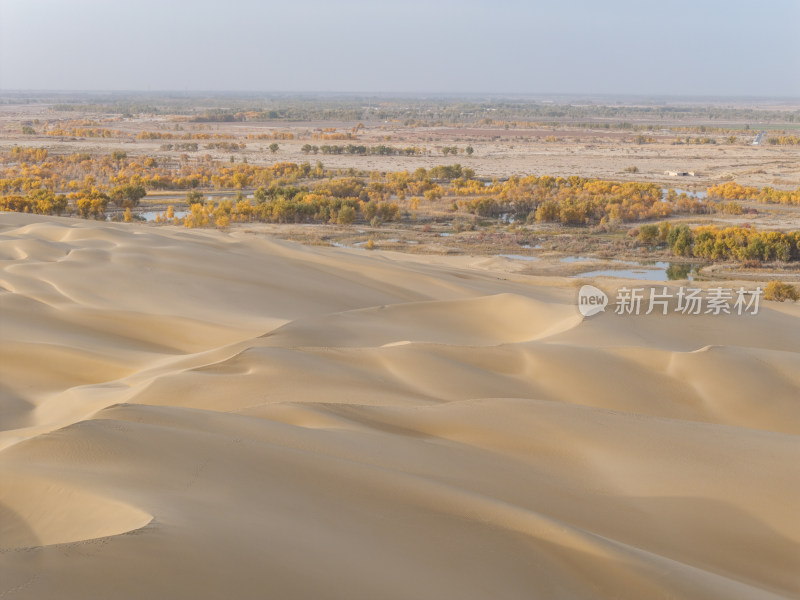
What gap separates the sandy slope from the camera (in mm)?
2703

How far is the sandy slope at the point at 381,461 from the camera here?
270 cm

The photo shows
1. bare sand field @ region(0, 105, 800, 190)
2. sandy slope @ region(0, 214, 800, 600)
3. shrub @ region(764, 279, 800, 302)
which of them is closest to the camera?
sandy slope @ region(0, 214, 800, 600)

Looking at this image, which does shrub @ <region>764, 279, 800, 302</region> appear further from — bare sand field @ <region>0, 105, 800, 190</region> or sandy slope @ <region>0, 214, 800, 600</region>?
bare sand field @ <region>0, 105, 800, 190</region>

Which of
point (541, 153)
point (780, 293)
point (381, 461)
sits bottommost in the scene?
point (780, 293)

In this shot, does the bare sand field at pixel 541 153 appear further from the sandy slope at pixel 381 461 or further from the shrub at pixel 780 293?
the sandy slope at pixel 381 461

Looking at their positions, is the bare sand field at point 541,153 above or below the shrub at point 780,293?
above

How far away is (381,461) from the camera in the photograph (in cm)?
391

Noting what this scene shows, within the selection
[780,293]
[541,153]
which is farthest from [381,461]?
[541,153]

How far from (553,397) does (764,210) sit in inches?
1407

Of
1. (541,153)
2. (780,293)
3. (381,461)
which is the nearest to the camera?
(381,461)

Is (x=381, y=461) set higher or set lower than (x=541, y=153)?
higher

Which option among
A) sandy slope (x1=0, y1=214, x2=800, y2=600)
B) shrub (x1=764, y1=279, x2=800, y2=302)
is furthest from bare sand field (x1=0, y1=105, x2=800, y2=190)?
sandy slope (x1=0, y1=214, x2=800, y2=600)

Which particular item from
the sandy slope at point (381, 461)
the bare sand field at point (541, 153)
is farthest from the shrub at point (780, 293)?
the bare sand field at point (541, 153)

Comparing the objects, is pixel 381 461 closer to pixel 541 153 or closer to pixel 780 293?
pixel 780 293
